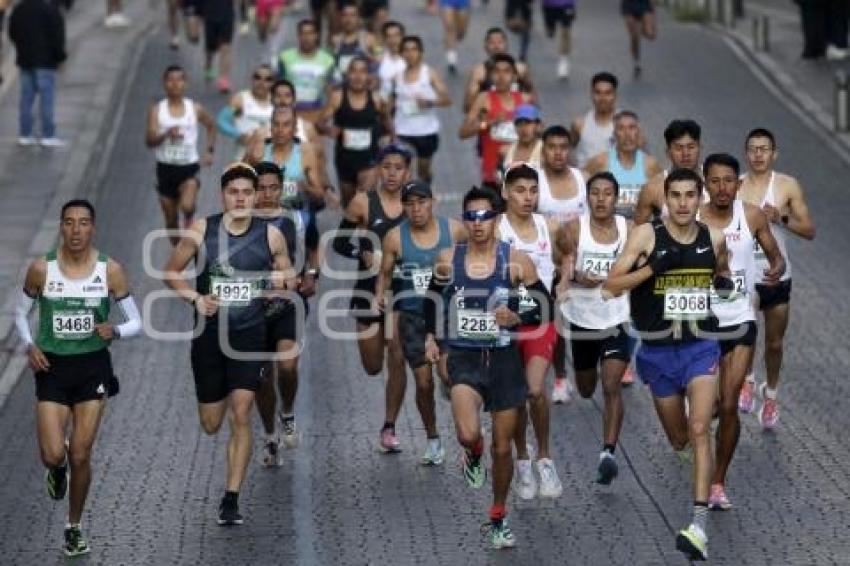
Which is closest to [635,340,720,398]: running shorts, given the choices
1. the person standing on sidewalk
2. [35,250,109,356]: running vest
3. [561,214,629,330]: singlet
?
[561,214,629,330]: singlet

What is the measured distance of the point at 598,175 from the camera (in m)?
16.2

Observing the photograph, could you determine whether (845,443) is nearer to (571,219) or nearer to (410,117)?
(571,219)

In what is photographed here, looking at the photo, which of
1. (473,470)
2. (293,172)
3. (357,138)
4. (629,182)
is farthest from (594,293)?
(357,138)

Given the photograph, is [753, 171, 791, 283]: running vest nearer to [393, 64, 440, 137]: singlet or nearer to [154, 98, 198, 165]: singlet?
[154, 98, 198, 165]: singlet

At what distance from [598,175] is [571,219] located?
1067 millimetres

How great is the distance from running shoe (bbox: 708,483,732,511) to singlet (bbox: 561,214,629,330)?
179 centimetres

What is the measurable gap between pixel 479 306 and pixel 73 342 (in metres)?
2.26

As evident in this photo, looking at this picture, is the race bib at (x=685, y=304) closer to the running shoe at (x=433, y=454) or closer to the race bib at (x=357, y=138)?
the running shoe at (x=433, y=454)

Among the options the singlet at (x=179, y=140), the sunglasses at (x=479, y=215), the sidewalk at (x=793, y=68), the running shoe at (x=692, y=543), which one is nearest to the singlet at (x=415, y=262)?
the sunglasses at (x=479, y=215)

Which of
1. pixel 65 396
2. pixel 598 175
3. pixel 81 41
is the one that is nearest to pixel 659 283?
pixel 598 175

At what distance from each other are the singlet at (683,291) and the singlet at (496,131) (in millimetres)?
7684

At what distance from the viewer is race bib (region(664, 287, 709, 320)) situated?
14164 mm

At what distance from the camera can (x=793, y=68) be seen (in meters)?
34.2

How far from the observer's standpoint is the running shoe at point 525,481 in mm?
15109
